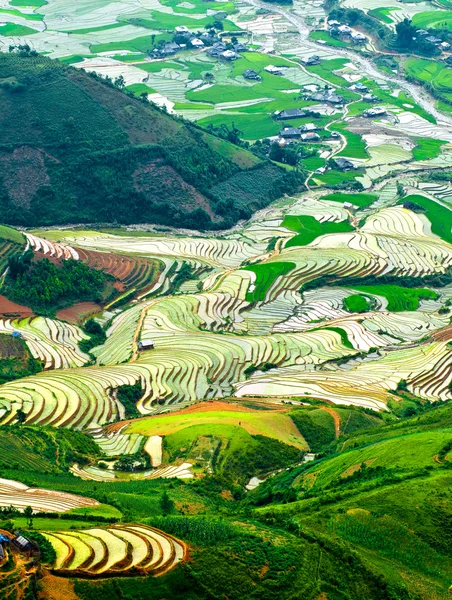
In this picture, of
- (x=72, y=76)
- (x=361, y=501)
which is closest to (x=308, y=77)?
(x=72, y=76)

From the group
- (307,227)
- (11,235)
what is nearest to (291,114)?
(307,227)

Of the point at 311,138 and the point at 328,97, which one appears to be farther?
the point at 328,97

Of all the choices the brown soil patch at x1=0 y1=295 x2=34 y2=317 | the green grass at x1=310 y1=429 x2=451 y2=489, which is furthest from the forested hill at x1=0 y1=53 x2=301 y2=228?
the green grass at x1=310 y1=429 x2=451 y2=489

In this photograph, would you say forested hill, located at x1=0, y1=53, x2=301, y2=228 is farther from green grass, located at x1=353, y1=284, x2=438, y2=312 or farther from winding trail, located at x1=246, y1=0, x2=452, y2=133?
winding trail, located at x1=246, y1=0, x2=452, y2=133

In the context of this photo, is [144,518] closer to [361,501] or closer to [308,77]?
[361,501]

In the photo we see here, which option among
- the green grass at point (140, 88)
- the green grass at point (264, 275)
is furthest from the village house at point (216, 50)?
the green grass at point (264, 275)

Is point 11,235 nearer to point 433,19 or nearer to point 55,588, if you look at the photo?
point 55,588
